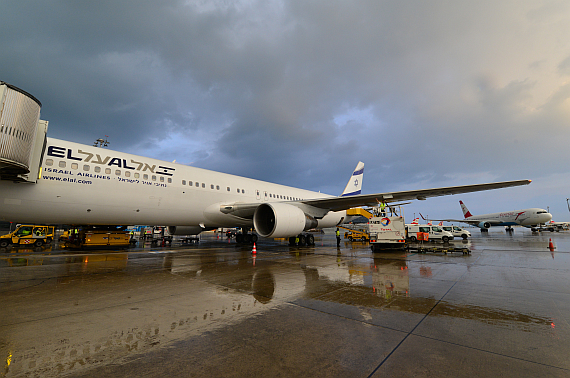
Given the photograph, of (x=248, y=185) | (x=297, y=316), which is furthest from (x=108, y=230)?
(x=297, y=316)

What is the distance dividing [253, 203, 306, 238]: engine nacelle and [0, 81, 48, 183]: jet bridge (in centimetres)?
804

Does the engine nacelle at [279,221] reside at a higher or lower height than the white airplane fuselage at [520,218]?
lower

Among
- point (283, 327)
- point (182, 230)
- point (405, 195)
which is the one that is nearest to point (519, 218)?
point (405, 195)

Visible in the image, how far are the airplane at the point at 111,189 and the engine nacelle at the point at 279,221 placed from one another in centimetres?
5

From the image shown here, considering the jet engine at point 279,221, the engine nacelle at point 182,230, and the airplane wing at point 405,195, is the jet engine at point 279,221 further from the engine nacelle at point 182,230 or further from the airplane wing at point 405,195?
the engine nacelle at point 182,230

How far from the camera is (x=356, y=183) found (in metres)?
23.9

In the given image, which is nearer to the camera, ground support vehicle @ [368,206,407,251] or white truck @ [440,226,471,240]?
ground support vehicle @ [368,206,407,251]

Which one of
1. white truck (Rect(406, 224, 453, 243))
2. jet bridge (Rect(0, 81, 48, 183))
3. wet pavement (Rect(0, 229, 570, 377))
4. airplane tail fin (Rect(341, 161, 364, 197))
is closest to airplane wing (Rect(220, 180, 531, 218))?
wet pavement (Rect(0, 229, 570, 377))

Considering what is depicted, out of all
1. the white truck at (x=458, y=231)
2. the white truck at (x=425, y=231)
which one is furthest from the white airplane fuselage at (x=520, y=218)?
the white truck at (x=425, y=231)

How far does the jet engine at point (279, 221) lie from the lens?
11498mm

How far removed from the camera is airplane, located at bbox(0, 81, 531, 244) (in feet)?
23.4

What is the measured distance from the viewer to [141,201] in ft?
34.7

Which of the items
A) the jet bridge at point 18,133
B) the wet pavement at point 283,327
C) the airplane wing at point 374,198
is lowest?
the wet pavement at point 283,327

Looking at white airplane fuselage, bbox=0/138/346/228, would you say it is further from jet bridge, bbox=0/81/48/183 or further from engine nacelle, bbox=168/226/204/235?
engine nacelle, bbox=168/226/204/235
